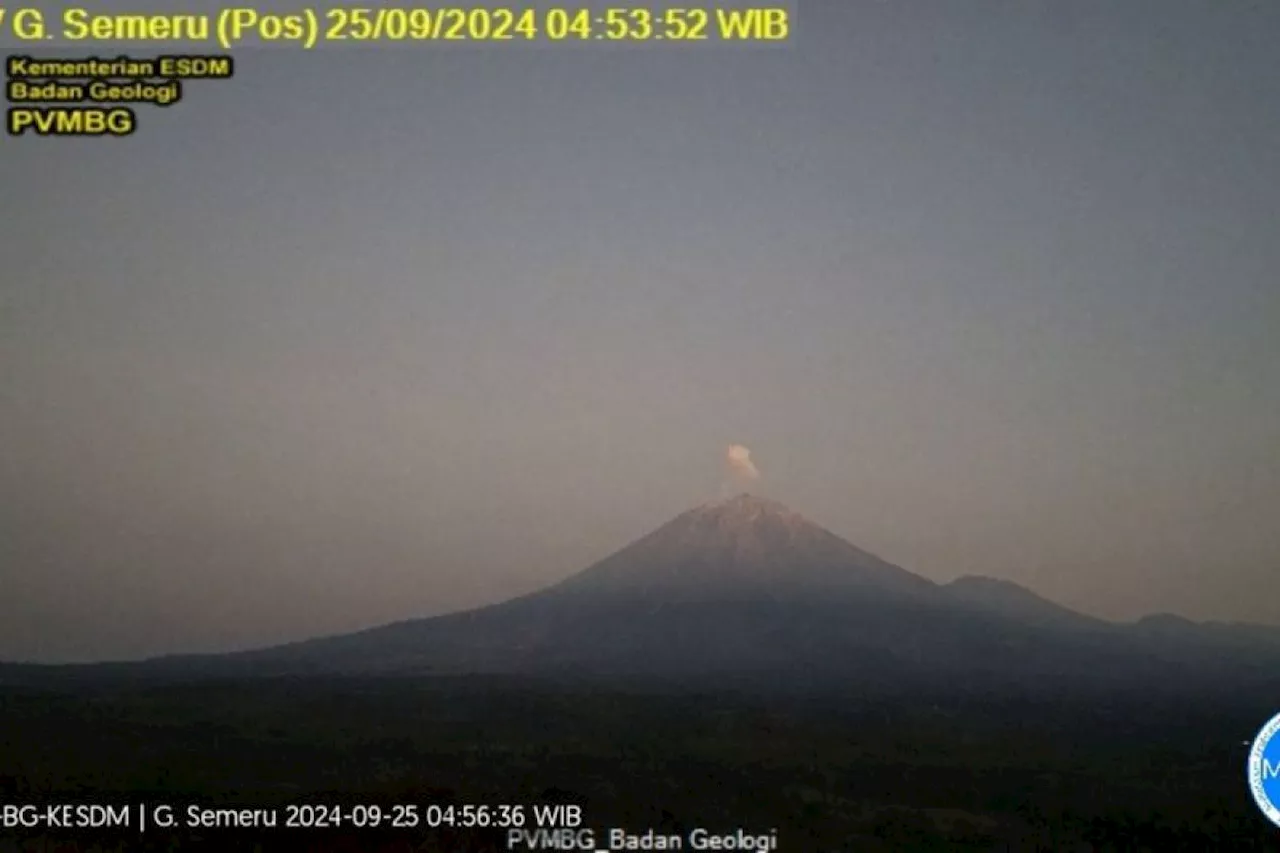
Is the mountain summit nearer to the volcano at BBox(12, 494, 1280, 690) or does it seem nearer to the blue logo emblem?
the volcano at BBox(12, 494, 1280, 690)

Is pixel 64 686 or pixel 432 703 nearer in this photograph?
pixel 432 703

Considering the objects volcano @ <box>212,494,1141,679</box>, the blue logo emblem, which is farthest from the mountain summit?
the blue logo emblem

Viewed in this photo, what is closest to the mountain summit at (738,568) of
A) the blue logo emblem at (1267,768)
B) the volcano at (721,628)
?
the volcano at (721,628)

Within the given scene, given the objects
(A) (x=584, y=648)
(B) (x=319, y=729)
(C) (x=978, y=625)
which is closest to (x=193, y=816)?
(B) (x=319, y=729)

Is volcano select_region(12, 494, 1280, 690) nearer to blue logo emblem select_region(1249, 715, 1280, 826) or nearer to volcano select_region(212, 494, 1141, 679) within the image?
volcano select_region(212, 494, 1141, 679)

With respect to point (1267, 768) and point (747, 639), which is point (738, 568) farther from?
point (1267, 768)

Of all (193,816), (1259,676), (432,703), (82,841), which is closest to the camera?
(82,841)

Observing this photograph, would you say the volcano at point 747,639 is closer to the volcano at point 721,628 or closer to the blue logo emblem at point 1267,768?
the volcano at point 721,628

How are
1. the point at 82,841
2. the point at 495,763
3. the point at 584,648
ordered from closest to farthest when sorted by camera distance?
the point at 82,841
the point at 495,763
the point at 584,648

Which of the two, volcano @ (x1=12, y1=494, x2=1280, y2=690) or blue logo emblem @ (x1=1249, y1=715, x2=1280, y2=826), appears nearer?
blue logo emblem @ (x1=1249, y1=715, x2=1280, y2=826)

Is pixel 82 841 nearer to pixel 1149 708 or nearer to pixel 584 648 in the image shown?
pixel 1149 708
